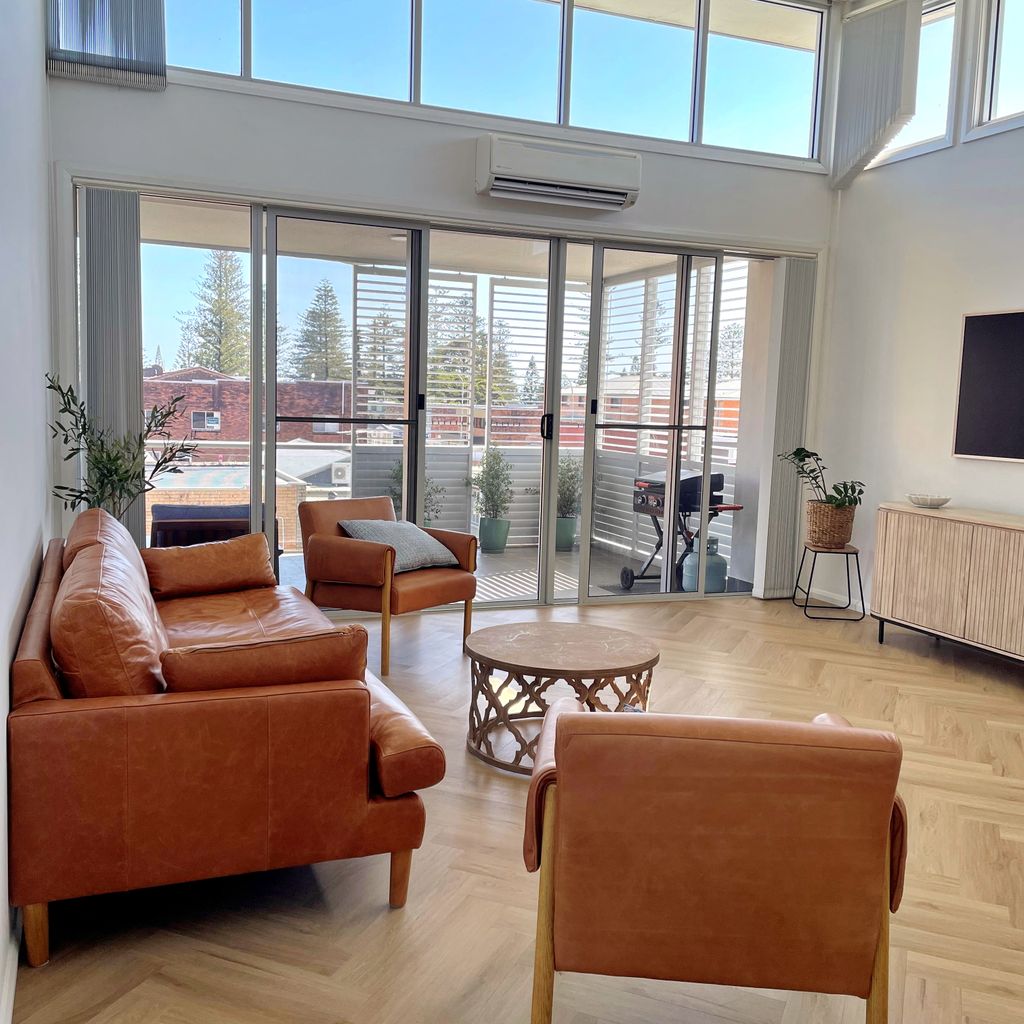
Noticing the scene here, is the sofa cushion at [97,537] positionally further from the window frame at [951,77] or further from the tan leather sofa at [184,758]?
the window frame at [951,77]

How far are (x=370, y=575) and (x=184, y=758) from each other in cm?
232

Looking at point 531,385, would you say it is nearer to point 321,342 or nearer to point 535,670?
point 321,342

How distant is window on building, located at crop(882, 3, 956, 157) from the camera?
5.50 meters

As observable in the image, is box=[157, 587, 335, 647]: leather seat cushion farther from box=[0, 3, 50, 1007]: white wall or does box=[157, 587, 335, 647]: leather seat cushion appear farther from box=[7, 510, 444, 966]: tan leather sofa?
box=[7, 510, 444, 966]: tan leather sofa

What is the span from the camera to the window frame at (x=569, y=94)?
4977mm

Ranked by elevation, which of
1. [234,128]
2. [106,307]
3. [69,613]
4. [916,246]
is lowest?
[69,613]

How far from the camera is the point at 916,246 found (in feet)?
18.5

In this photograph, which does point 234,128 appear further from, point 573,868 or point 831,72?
point 573,868

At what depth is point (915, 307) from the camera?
565 cm

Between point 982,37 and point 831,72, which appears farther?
point 831,72

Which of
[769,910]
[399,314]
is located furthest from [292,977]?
[399,314]

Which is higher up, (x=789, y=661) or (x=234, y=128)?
(x=234, y=128)

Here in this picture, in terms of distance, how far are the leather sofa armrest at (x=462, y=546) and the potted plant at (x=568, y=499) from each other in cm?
123

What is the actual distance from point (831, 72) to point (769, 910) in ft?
19.6
